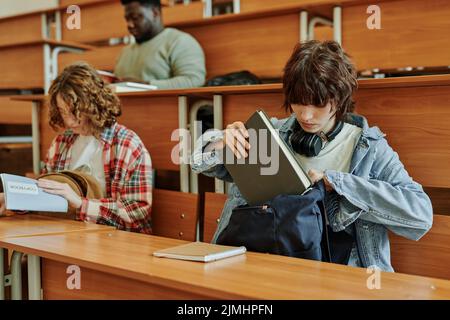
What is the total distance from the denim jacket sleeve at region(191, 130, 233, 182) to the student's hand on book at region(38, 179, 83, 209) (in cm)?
45

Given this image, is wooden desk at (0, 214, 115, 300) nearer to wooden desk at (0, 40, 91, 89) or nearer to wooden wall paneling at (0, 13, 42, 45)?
wooden desk at (0, 40, 91, 89)

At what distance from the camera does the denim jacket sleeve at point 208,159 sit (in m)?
1.40

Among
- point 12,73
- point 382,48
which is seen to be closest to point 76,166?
point 382,48

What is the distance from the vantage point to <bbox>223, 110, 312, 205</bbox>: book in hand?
1182 mm

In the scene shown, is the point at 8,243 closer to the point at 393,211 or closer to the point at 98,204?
the point at 98,204

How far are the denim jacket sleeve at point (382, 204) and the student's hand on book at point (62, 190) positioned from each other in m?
0.82

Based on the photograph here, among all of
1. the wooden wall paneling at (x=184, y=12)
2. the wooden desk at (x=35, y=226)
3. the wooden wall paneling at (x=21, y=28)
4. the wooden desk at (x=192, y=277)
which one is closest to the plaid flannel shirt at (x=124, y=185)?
the wooden desk at (x=35, y=226)

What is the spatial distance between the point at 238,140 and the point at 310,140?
0.65 feet

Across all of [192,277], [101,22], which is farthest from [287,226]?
[101,22]

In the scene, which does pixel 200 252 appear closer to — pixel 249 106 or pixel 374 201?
pixel 374 201

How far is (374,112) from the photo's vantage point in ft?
5.02

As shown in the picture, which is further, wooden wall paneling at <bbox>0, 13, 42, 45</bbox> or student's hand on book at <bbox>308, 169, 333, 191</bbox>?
wooden wall paneling at <bbox>0, 13, 42, 45</bbox>

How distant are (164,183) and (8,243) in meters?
0.96

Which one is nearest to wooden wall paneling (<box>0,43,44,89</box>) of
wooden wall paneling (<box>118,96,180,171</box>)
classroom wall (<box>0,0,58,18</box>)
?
Result: wooden wall paneling (<box>118,96,180,171</box>)
